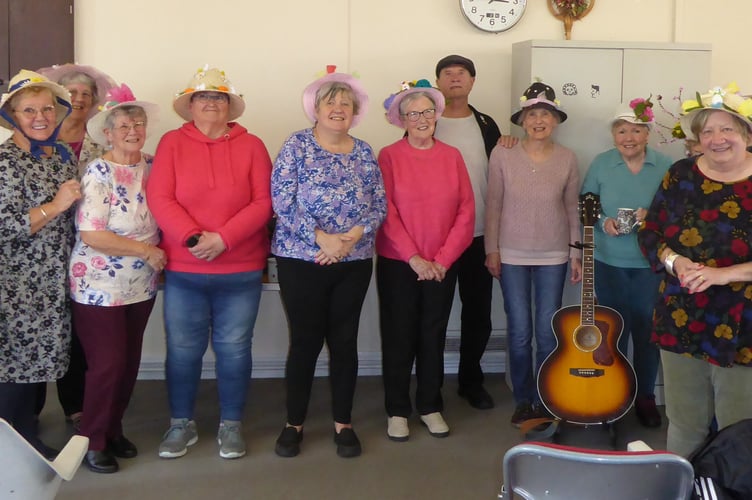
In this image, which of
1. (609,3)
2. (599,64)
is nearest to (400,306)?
(599,64)

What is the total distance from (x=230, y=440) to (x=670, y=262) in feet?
6.24

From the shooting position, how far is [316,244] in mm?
2936

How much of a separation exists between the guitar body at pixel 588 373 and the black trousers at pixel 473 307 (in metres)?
0.51

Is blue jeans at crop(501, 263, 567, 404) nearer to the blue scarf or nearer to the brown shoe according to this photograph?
the brown shoe

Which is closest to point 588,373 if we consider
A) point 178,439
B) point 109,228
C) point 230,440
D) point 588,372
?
point 588,372

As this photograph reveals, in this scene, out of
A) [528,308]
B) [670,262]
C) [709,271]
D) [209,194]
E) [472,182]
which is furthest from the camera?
[472,182]

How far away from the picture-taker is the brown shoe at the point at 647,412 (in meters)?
3.51

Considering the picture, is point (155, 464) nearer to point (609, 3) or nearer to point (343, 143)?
point (343, 143)

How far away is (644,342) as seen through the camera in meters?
3.51

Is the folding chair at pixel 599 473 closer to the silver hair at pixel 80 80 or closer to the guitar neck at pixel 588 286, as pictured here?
the guitar neck at pixel 588 286

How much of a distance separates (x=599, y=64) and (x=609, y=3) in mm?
657

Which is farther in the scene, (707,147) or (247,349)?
(247,349)

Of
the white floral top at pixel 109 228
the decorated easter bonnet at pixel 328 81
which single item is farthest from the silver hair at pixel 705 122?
the white floral top at pixel 109 228

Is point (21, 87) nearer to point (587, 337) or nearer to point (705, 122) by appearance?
point (705, 122)
